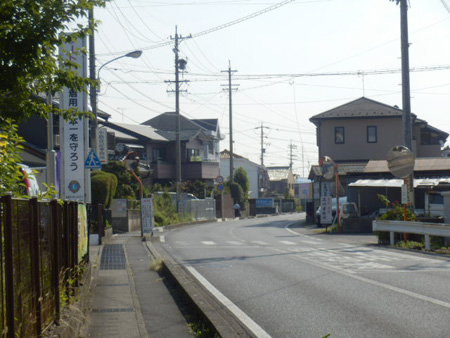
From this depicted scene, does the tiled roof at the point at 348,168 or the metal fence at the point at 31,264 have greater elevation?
the tiled roof at the point at 348,168

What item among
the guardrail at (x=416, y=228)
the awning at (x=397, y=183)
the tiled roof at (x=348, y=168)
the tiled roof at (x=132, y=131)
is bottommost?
the guardrail at (x=416, y=228)

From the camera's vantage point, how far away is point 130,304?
10672 millimetres

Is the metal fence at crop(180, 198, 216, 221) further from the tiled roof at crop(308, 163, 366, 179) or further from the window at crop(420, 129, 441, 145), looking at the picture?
the window at crop(420, 129, 441, 145)

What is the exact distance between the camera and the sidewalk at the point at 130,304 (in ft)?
27.8

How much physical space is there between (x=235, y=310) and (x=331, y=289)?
8.86ft

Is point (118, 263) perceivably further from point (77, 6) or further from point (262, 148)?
point (262, 148)

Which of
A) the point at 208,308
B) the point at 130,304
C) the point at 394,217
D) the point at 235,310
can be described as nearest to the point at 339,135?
the point at 394,217

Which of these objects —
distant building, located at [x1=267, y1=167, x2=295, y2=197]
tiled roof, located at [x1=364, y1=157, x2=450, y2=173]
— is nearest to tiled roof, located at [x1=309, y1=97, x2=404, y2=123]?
tiled roof, located at [x1=364, y1=157, x2=450, y2=173]

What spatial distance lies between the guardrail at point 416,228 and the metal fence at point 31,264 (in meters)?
12.5

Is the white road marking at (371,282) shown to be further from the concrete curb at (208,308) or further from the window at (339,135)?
the window at (339,135)

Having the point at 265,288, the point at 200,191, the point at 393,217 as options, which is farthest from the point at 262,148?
the point at 265,288

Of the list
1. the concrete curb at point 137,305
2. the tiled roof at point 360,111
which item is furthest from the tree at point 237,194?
the concrete curb at point 137,305

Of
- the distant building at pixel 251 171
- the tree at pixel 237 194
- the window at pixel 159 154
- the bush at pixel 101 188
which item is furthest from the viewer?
the distant building at pixel 251 171

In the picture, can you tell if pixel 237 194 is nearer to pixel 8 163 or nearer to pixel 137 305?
pixel 137 305
